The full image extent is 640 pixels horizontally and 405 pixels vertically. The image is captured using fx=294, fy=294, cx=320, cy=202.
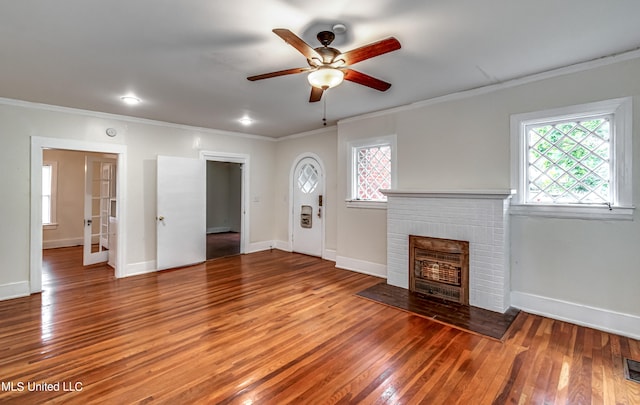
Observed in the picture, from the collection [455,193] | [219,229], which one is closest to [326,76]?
[455,193]

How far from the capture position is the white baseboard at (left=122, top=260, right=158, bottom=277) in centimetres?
457

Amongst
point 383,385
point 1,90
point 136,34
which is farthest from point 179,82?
point 383,385

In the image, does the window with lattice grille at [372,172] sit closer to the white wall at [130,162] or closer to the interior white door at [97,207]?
the white wall at [130,162]

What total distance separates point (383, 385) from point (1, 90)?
16.2ft

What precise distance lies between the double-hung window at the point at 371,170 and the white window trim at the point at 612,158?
1.53m

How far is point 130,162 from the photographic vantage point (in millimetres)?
4586

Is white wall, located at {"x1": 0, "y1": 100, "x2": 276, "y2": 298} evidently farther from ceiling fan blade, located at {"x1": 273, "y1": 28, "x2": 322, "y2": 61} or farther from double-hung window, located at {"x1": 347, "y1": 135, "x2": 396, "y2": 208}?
ceiling fan blade, located at {"x1": 273, "y1": 28, "x2": 322, "y2": 61}

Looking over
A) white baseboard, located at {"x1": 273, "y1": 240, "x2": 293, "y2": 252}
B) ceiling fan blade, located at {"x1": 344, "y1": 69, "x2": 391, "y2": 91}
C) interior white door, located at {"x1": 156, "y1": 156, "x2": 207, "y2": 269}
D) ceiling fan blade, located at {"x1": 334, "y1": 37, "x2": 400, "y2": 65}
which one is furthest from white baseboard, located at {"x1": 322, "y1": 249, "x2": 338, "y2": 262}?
ceiling fan blade, located at {"x1": 334, "y1": 37, "x2": 400, "y2": 65}

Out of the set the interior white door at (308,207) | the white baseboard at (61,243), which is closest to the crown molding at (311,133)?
the interior white door at (308,207)

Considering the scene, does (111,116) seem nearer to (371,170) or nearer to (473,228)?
(371,170)

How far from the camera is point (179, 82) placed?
315 cm

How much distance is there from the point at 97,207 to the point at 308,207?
3889 millimetres

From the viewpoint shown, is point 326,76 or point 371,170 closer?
point 326,76

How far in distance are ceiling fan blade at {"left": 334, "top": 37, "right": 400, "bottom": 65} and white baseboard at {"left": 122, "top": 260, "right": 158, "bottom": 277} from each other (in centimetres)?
444
